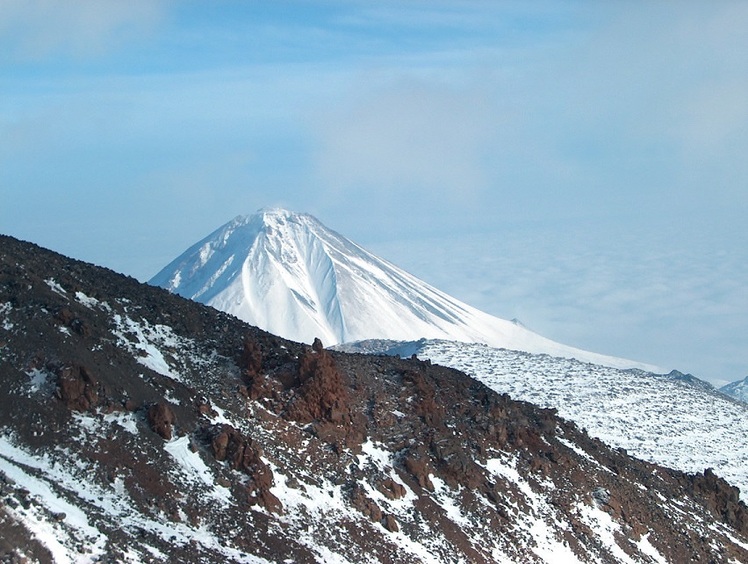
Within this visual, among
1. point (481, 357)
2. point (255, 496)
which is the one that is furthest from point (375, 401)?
point (481, 357)

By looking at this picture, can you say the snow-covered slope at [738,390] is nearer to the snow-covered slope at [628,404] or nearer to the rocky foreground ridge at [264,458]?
the snow-covered slope at [628,404]

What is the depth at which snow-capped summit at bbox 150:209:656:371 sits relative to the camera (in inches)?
4983

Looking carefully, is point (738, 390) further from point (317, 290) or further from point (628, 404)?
point (628, 404)

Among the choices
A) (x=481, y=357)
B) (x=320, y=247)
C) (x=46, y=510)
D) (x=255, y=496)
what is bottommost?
(x=46, y=510)

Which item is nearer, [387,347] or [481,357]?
[481,357]

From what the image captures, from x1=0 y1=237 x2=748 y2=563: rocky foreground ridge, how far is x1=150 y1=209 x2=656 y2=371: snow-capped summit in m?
82.9

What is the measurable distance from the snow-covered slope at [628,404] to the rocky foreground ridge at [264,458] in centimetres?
1597

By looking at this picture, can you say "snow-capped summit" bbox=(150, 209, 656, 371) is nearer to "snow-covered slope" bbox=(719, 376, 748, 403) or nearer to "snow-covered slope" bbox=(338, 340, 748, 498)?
"snow-covered slope" bbox=(719, 376, 748, 403)

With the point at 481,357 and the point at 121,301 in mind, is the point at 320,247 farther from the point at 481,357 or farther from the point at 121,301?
the point at 121,301

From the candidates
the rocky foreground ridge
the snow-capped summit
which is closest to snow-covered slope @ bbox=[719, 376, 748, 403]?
the snow-capped summit

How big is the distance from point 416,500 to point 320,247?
4301 inches

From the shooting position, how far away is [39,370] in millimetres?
27906

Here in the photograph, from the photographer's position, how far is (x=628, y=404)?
2712 inches

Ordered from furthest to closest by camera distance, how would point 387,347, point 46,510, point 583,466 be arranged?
point 387,347, point 583,466, point 46,510
